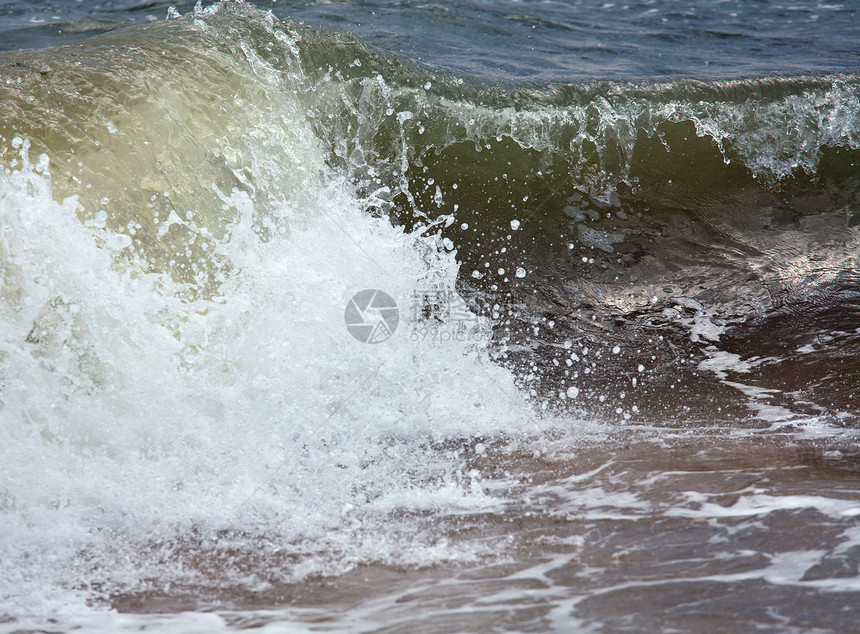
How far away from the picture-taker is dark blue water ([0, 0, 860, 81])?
458cm

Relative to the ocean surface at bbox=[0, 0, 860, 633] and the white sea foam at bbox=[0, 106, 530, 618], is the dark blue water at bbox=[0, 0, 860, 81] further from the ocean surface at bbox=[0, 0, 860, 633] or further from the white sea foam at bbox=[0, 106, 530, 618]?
the white sea foam at bbox=[0, 106, 530, 618]

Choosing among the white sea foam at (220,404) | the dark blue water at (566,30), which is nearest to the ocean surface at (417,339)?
the white sea foam at (220,404)

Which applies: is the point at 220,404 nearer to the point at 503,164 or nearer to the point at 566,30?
the point at 503,164

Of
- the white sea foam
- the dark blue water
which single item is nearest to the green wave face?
the white sea foam

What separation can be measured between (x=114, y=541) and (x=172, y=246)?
1230 millimetres

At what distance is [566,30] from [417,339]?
3800 millimetres

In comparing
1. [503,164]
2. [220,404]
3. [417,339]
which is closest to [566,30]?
[503,164]

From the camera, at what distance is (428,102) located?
11.2 feet

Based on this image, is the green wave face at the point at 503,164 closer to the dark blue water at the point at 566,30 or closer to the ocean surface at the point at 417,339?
the ocean surface at the point at 417,339

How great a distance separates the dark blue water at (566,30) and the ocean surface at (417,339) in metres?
0.23

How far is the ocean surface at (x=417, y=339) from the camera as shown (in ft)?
5.44

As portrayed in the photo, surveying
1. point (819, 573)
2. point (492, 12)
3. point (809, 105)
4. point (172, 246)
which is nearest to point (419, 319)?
point (172, 246)

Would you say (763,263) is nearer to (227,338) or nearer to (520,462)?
(520,462)

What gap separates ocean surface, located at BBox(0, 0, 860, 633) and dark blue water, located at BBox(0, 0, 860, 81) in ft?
0.77
